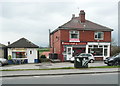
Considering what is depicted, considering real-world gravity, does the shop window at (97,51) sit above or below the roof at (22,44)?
below

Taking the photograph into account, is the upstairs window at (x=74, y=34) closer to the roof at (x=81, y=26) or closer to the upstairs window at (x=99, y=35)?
the roof at (x=81, y=26)

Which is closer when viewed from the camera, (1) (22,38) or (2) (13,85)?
(2) (13,85)

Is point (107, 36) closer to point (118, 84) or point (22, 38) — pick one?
point (22, 38)

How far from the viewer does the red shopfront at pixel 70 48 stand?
85.0ft

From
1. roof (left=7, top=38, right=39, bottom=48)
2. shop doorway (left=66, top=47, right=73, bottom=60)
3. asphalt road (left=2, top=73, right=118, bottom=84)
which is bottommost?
asphalt road (left=2, top=73, right=118, bottom=84)

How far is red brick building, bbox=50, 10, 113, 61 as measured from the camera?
26000 mm

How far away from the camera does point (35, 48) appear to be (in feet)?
82.9

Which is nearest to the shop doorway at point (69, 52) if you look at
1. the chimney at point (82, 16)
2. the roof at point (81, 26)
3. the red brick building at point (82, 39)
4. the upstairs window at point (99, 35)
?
the red brick building at point (82, 39)

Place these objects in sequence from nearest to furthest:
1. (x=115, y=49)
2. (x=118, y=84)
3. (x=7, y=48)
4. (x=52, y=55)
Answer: (x=118, y=84) → (x=7, y=48) → (x=52, y=55) → (x=115, y=49)

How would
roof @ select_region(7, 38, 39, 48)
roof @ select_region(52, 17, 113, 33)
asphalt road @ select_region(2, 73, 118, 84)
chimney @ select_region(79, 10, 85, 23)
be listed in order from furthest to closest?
chimney @ select_region(79, 10, 85, 23) → roof @ select_region(52, 17, 113, 33) → roof @ select_region(7, 38, 39, 48) → asphalt road @ select_region(2, 73, 118, 84)

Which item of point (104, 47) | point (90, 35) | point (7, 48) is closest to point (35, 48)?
point (7, 48)

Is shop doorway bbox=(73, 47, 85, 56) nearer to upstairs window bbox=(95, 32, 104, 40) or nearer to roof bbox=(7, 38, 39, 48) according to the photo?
upstairs window bbox=(95, 32, 104, 40)

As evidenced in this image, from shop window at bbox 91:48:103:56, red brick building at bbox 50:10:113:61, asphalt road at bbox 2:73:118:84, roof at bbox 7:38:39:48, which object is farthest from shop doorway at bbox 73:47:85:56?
asphalt road at bbox 2:73:118:84

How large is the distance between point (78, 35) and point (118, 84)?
1913 cm
